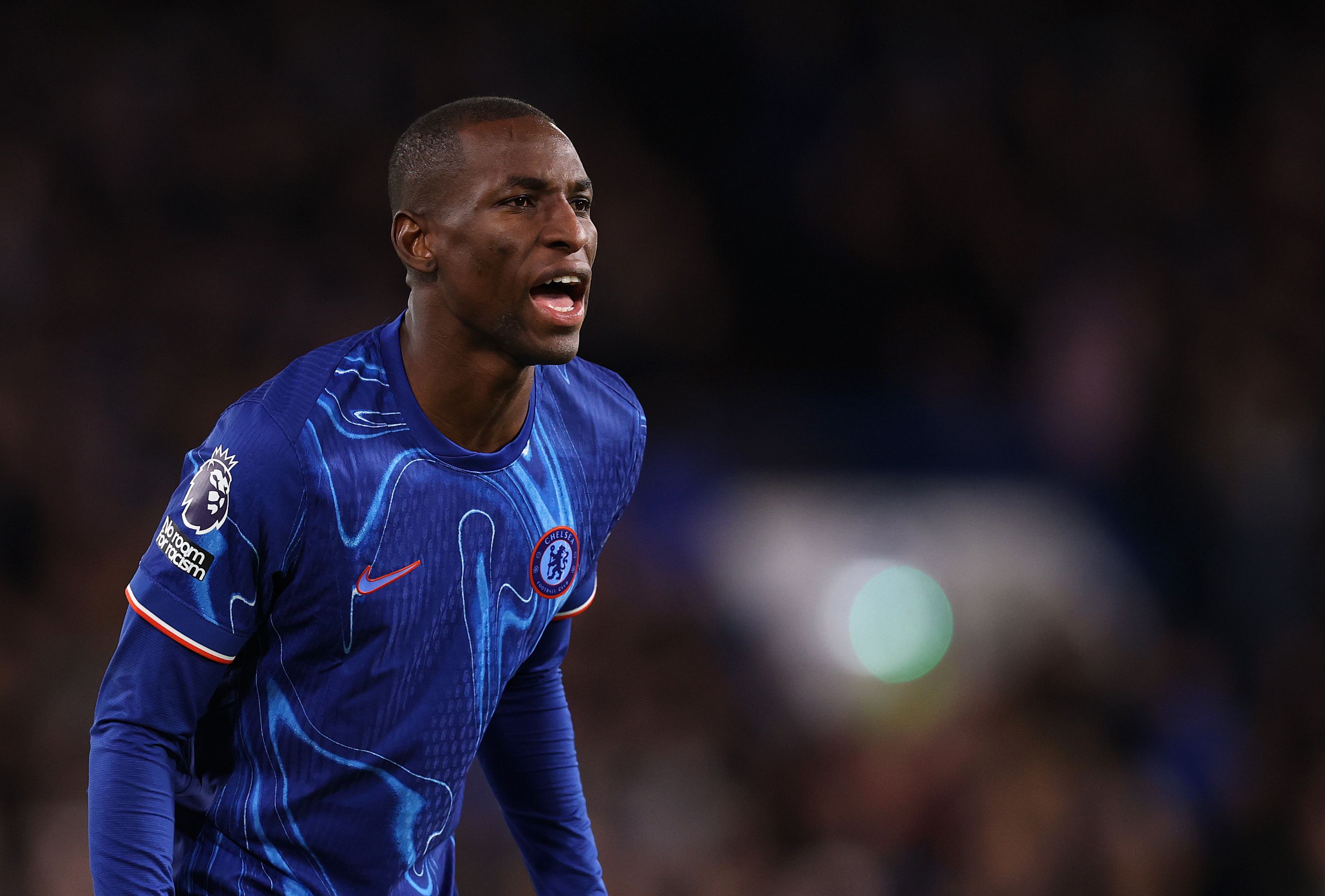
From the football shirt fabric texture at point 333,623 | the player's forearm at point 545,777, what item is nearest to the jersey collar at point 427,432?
the football shirt fabric texture at point 333,623

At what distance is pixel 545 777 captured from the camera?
259 cm

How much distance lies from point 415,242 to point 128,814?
0.93 m

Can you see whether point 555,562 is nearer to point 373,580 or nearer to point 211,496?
point 373,580

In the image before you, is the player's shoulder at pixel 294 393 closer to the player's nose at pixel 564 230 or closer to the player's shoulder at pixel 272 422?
the player's shoulder at pixel 272 422

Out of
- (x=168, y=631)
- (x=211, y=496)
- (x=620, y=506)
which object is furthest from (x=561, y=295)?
(x=168, y=631)

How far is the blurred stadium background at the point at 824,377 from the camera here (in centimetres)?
556

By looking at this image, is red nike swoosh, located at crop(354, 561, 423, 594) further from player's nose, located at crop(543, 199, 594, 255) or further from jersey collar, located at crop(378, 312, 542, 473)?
player's nose, located at crop(543, 199, 594, 255)

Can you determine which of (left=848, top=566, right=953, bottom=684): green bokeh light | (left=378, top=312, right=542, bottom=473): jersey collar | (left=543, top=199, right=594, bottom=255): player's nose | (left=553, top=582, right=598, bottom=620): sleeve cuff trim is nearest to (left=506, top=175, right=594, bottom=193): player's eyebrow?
(left=543, top=199, right=594, bottom=255): player's nose

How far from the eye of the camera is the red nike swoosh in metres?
2.09

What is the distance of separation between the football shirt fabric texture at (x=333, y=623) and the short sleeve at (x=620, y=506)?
0.08 metres

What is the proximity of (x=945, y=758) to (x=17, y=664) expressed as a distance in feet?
12.0

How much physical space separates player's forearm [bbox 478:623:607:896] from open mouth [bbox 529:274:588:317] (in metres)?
0.73

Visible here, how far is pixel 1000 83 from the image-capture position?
793cm

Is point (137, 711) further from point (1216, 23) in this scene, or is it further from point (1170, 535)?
point (1216, 23)
